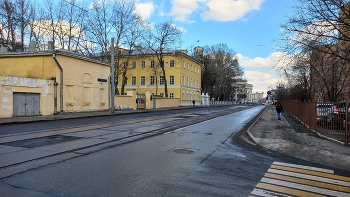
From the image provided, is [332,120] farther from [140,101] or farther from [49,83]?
[140,101]

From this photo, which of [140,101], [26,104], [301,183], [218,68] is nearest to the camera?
[301,183]

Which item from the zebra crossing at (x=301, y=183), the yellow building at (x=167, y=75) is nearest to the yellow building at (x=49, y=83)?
the zebra crossing at (x=301, y=183)

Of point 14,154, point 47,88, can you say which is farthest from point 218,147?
point 47,88

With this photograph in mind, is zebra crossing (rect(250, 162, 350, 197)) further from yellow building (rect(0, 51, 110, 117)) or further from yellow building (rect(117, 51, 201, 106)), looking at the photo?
yellow building (rect(117, 51, 201, 106))

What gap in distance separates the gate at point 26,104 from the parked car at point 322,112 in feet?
71.8

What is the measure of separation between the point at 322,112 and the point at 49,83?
22.4m

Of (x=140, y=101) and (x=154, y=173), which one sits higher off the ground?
(x=140, y=101)

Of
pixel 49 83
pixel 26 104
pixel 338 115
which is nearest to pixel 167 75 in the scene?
pixel 49 83

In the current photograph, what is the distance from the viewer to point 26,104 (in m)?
22.7

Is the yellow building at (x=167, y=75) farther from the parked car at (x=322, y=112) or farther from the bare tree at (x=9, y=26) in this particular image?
the parked car at (x=322, y=112)

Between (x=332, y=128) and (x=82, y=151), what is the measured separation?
11.1m

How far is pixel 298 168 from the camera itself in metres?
6.84

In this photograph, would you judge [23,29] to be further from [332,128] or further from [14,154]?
[332,128]

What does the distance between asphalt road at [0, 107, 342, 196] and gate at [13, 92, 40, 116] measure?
16.9 meters
